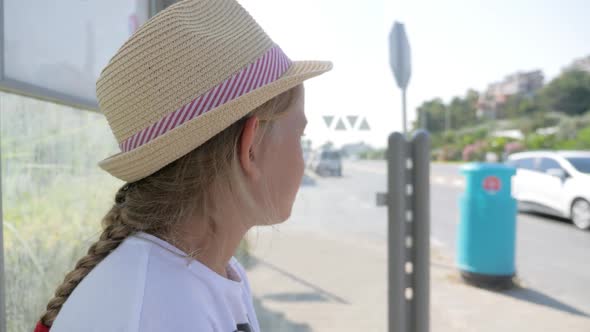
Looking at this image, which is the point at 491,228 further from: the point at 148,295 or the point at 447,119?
the point at 447,119

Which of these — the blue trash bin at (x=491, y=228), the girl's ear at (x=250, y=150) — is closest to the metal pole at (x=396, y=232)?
the girl's ear at (x=250, y=150)

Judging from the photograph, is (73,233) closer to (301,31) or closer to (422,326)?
(301,31)

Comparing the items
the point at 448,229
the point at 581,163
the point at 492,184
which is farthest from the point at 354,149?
the point at 581,163

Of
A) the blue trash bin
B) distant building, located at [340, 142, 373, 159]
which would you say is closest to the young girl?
distant building, located at [340, 142, 373, 159]

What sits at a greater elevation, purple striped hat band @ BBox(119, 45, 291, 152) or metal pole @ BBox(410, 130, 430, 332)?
purple striped hat band @ BBox(119, 45, 291, 152)

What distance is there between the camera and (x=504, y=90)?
7288 centimetres

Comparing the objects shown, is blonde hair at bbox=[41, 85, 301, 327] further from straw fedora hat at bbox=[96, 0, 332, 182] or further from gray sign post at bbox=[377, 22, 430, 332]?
gray sign post at bbox=[377, 22, 430, 332]

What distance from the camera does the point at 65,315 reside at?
73 centimetres

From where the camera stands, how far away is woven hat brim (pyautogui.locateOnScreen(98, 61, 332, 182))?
802 millimetres

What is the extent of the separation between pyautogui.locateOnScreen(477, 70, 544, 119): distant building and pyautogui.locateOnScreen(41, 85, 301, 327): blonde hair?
190ft

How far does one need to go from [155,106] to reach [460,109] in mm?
57790

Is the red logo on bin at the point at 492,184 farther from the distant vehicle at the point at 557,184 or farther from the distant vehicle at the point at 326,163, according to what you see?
the distant vehicle at the point at 557,184

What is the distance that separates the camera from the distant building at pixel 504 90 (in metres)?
55.7

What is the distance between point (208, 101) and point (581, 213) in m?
8.92
